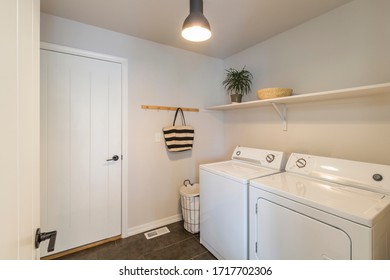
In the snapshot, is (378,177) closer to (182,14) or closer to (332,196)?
(332,196)

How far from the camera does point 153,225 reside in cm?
231

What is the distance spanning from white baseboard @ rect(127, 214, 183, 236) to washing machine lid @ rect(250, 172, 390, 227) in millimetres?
1470

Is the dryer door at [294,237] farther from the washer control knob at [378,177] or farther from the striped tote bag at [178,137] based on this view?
the striped tote bag at [178,137]

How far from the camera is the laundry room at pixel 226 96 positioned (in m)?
1.46

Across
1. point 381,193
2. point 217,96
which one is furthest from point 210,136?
point 381,193

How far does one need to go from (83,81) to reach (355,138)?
8.57ft

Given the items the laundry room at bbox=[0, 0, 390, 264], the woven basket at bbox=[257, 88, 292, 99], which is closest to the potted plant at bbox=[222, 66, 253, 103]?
the laundry room at bbox=[0, 0, 390, 264]

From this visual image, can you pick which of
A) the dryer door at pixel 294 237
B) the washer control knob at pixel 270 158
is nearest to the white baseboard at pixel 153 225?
the dryer door at pixel 294 237

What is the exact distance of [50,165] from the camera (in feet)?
5.73

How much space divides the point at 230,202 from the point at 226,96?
176 centimetres

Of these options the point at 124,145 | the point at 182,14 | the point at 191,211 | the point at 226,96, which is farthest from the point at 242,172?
the point at 182,14

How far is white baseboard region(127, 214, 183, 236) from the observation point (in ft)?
7.14

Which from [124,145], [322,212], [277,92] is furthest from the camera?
[124,145]

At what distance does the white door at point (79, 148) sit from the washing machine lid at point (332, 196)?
160cm
